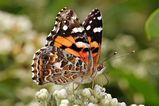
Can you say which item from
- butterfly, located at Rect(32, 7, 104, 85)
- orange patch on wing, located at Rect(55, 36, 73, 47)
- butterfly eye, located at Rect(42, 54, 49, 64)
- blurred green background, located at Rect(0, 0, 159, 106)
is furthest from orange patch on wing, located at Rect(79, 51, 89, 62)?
blurred green background, located at Rect(0, 0, 159, 106)

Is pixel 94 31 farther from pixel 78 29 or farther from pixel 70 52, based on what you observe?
pixel 70 52

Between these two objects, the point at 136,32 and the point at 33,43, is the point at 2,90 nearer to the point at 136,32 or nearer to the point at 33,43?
the point at 33,43

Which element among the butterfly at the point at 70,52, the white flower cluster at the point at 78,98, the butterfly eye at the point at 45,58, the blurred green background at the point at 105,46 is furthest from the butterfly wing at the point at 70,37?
the blurred green background at the point at 105,46

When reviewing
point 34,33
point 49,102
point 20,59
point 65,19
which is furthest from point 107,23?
point 49,102

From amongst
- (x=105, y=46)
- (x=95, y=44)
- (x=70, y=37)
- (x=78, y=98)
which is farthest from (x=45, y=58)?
(x=105, y=46)

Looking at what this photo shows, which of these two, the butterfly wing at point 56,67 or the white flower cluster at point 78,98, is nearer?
the white flower cluster at point 78,98

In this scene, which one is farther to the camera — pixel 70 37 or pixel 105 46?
pixel 105 46

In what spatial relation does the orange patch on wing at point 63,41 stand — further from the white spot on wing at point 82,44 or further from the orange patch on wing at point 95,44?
the orange patch on wing at point 95,44
